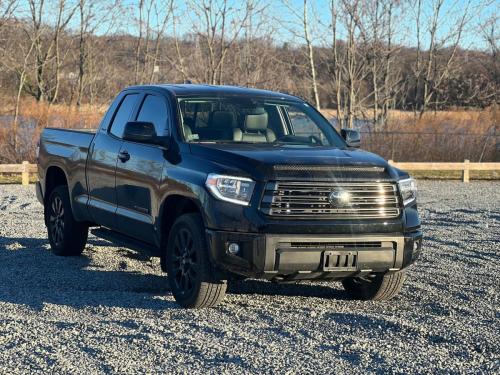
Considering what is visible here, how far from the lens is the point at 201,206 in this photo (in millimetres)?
7199

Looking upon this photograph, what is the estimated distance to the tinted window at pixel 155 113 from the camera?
8.37 metres

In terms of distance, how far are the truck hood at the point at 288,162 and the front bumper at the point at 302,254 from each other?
0.50 meters

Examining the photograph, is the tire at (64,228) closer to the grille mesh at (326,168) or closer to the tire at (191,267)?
the tire at (191,267)

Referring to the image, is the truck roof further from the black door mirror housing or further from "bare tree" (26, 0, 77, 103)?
"bare tree" (26, 0, 77, 103)

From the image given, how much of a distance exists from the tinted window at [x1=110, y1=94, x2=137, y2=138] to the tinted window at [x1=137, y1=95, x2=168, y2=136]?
24cm

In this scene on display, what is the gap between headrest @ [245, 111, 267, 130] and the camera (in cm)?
839

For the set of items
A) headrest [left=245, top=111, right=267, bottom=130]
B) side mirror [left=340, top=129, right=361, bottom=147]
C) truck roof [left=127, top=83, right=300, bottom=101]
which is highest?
truck roof [left=127, top=83, right=300, bottom=101]

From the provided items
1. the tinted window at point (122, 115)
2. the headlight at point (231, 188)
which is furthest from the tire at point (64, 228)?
the headlight at point (231, 188)

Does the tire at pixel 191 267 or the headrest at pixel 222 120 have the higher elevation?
the headrest at pixel 222 120

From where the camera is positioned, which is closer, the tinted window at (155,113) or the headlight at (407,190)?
the headlight at (407,190)

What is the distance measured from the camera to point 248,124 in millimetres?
8398

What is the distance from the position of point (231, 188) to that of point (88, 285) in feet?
7.73

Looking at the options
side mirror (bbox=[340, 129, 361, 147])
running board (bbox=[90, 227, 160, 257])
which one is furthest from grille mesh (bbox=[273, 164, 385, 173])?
running board (bbox=[90, 227, 160, 257])

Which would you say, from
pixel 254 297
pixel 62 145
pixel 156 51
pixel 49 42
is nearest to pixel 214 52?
pixel 156 51
